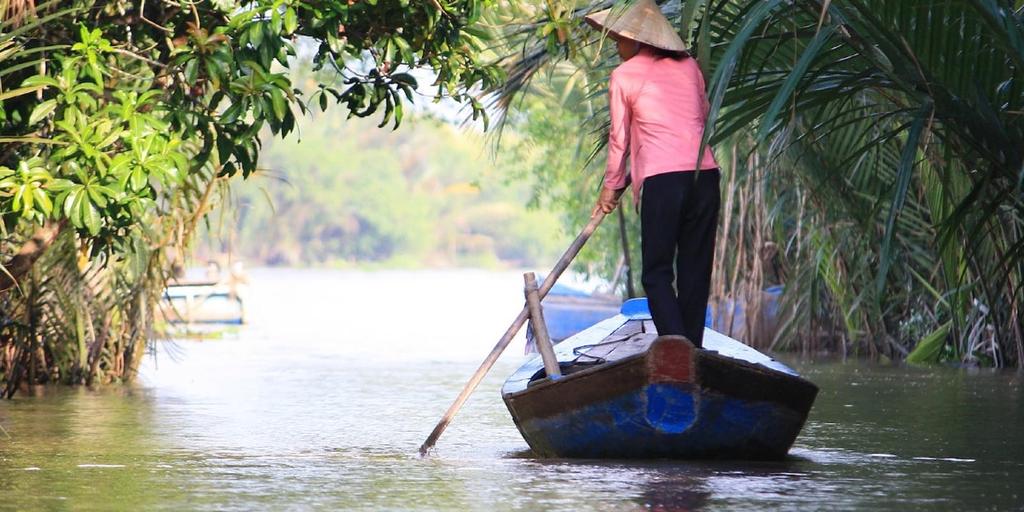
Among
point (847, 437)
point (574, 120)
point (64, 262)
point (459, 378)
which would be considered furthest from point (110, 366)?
point (574, 120)

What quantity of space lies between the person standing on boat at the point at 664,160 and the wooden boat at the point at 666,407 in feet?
1.01

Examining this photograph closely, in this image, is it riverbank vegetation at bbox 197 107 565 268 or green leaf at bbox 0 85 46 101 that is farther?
riverbank vegetation at bbox 197 107 565 268

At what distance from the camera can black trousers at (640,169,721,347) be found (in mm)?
7062

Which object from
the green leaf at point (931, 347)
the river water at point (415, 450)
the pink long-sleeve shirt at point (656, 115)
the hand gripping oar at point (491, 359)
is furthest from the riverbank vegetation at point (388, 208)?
the pink long-sleeve shirt at point (656, 115)

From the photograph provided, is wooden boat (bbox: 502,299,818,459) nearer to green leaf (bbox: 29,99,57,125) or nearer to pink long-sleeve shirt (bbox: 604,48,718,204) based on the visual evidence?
pink long-sleeve shirt (bbox: 604,48,718,204)

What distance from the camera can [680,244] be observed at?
287 inches

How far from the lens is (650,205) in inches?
280

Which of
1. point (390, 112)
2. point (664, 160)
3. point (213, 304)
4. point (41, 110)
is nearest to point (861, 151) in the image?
point (664, 160)

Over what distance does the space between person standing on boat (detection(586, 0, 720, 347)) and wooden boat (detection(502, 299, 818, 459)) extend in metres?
0.31

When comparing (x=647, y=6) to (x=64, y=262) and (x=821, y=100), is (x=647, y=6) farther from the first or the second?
(x=64, y=262)

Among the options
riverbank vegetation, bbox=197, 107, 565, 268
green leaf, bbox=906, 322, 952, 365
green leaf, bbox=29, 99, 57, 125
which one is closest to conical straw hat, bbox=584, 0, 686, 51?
green leaf, bbox=29, 99, 57, 125

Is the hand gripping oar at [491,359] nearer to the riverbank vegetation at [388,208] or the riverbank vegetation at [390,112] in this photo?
the riverbank vegetation at [390,112]

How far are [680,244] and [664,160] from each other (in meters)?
0.42

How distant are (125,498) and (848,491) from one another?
8.92ft
